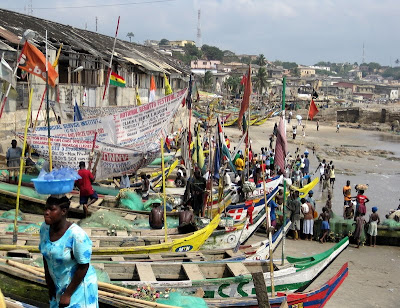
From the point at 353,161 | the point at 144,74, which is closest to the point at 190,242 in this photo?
the point at 144,74

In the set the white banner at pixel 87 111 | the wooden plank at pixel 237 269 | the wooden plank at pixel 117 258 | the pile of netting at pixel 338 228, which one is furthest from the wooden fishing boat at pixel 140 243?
the white banner at pixel 87 111

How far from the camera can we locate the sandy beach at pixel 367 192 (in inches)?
444

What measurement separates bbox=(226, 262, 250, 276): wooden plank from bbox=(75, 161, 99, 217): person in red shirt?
420 centimetres

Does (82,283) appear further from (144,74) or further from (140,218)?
(144,74)

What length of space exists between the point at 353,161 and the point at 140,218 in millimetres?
27796

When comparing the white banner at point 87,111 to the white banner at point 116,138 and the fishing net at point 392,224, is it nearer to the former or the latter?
the white banner at point 116,138

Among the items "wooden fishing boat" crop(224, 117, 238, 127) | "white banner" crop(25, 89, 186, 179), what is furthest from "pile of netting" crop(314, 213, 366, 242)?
"wooden fishing boat" crop(224, 117, 238, 127)

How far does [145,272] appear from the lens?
766 cm

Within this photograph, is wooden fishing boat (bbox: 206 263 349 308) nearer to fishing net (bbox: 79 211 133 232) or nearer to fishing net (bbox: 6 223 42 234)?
fishing net (bbox: 79 211 133 232)

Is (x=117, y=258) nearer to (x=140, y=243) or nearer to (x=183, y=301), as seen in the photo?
(x=140, y=243)

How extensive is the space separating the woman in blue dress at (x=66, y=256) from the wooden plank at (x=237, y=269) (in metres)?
3.83

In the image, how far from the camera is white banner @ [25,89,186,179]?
1116 centimetres

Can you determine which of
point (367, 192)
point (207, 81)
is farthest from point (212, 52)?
point (367, 192)

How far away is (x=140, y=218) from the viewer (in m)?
12.3
